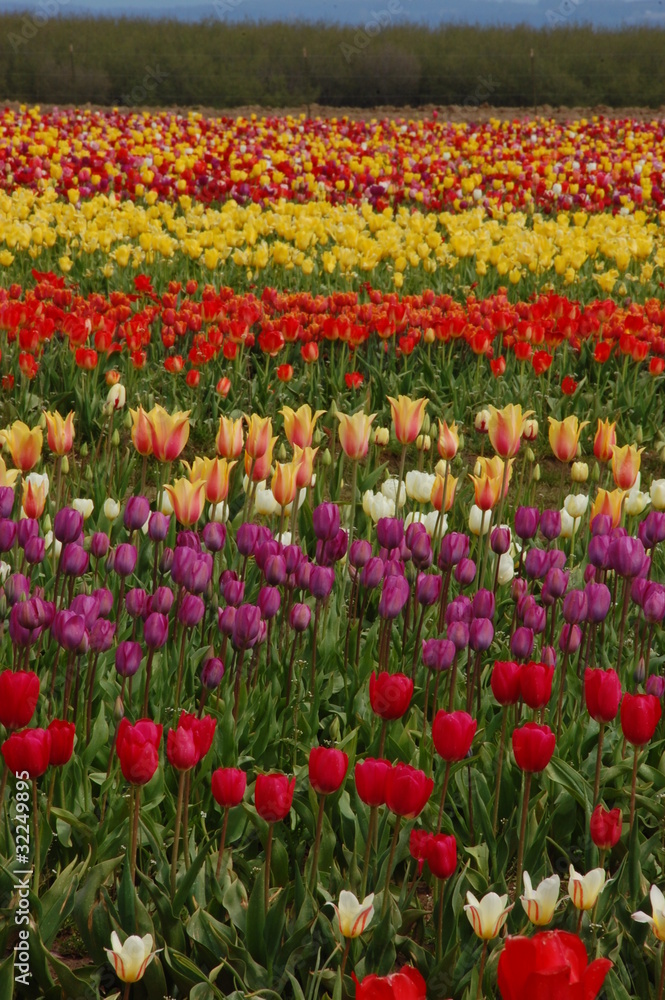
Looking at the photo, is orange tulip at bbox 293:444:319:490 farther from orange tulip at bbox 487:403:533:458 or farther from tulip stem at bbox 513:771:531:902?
tulip stem at bbox 513:771:531:902

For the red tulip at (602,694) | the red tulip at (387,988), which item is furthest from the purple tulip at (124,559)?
the red tulip at (387,988)

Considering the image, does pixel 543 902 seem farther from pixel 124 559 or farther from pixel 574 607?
pixel 124 559

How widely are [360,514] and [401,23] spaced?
34.6m

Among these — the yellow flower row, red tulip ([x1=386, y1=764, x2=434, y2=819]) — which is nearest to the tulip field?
red tulip ([x1=386, y1=764, x2=434, y2=819])

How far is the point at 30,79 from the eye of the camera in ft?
93.4

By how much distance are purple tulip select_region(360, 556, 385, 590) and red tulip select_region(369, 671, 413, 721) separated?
83 cm

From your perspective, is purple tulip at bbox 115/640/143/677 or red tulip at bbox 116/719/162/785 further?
purple tulip at bbox 115/640/143/677

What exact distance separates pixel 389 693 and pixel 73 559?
1164 millimetres

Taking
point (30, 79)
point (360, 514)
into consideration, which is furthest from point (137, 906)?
point (30, 79)

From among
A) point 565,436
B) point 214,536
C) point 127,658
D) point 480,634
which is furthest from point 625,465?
point 127,658

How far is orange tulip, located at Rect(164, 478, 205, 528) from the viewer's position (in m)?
3.26

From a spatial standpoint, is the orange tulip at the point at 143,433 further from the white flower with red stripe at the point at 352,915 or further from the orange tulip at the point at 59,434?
the white flower with red stripe at the point at 352,915

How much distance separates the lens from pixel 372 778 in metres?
2.09

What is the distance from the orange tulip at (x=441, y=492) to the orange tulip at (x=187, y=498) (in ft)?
2.73
